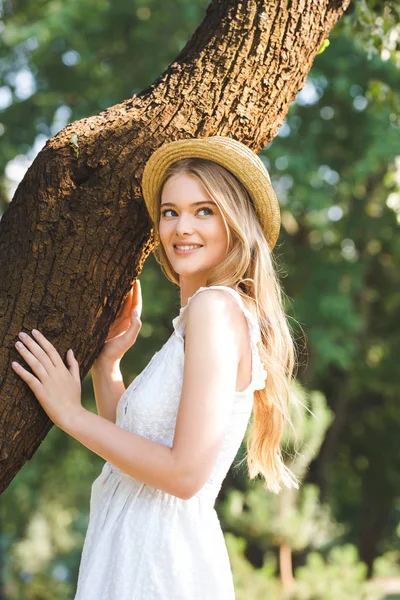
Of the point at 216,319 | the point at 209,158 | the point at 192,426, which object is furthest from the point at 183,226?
the point at 192,426

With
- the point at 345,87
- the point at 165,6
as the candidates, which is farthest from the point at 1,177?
the point at 345,87

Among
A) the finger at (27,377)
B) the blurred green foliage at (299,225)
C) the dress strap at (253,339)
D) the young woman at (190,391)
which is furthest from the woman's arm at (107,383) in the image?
the blurred green foliage at (299,225)

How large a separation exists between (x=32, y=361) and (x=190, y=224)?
→ 1.85ft

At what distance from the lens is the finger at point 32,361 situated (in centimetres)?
202

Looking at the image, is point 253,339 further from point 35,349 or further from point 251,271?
point 35,349

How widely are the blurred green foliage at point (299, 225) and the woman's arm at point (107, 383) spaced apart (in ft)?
19.7

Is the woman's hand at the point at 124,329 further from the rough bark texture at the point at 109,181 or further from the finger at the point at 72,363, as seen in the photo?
the finger at the point at 72,363

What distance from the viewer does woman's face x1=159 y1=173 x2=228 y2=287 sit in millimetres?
2238

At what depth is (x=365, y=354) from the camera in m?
15.2

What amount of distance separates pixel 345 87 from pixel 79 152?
927cm

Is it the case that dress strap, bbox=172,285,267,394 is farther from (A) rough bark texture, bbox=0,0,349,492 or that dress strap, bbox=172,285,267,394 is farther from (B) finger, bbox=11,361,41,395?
(B) finger, bbox=11,361,41,395

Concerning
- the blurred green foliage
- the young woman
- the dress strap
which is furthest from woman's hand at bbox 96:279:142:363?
the blurred green foliage

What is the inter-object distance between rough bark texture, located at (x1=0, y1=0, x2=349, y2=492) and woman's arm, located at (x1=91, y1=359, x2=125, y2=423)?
0.27 metres

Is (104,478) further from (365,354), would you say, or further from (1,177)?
(365,354)
